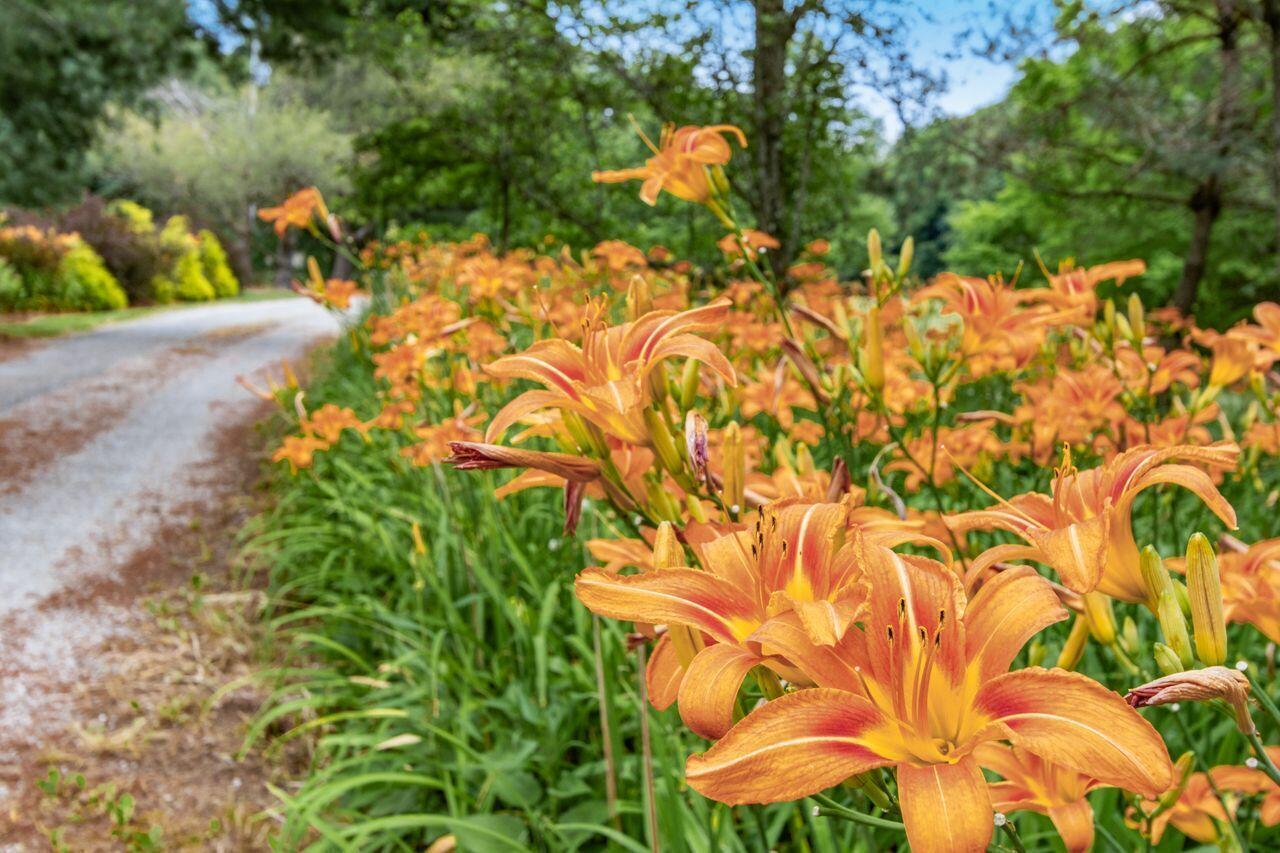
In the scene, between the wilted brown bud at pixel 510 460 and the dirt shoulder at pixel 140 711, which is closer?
the wilted brown bud at pixel 510 460

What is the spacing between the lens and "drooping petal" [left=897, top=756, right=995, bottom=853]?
1.61 feet

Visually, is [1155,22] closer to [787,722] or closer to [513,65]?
[513,65]

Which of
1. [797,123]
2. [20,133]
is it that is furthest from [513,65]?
[20,133]

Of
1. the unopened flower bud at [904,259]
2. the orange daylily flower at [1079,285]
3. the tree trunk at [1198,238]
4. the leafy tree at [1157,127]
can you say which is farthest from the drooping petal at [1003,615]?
the tree trunk at [1198,238]

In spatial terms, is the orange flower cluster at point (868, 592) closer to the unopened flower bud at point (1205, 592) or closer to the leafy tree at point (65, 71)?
the unopened flower bud at point (1205, 592)

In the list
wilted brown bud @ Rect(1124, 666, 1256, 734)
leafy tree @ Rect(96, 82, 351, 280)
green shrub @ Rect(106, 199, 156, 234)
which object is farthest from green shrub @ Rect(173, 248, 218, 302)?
wilted brown bud @ Rect(1124, 666, 1256, 734)

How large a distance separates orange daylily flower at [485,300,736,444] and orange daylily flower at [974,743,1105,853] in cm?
46

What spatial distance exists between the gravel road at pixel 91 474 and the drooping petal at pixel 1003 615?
3290 millimetres

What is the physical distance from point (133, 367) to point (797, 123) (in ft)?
22.4

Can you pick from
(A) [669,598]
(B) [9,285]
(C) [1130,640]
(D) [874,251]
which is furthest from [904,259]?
(B) [9,285]

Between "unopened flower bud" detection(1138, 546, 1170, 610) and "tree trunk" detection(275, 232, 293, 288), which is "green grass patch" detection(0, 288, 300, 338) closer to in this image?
"tree trunk" detection(275, 232, 293, 288)

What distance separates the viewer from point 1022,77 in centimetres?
601

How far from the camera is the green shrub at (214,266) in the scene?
19.2 m

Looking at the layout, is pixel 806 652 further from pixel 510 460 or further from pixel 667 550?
Result: pixel 510 460
